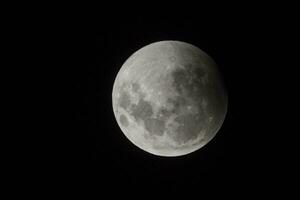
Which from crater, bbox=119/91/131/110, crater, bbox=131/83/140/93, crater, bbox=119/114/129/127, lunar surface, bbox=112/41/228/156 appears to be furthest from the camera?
crater, bbox=119/114/129/127

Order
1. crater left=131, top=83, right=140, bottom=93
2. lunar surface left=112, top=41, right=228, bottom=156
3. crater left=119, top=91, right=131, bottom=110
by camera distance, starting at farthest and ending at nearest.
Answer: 1. crater left=119, top=91, right=131, bottom=110
2. crater left=131, top=83, right=140, bottom=93
3. lunar surface left=112, top=41, right=228, bottom=156

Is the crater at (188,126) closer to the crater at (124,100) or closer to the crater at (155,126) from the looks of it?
the crater at (155,126)

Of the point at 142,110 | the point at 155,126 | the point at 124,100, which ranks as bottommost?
the point at 155,126

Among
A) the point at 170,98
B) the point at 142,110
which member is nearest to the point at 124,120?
the point at 142,110

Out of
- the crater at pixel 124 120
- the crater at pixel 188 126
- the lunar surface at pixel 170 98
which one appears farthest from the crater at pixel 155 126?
the crater at pixel 124 120

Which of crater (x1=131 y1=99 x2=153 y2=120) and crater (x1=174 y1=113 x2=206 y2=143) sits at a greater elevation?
crater (x1=131 y1=99 x2=153 y2=120)

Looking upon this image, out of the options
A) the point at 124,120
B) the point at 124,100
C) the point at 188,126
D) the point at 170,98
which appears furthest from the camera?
the point at 124,120

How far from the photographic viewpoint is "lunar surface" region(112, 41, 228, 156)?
530cm

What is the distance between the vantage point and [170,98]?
17.3 feet

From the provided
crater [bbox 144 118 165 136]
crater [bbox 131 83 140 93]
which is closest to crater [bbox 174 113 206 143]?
crater [bbox 144 118 165 136]

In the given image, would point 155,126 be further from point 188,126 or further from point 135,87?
point 135,87

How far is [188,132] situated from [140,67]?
991mm

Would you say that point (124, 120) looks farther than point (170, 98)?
Yes

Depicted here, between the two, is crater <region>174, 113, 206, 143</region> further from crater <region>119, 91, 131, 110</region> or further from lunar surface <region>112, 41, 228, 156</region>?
crater <region>119, 91, 131, 110</region>
